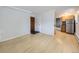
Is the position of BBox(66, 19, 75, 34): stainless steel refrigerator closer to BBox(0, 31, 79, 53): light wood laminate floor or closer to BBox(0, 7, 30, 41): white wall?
BBox(0, 31, 79, 53): light wood laminate floor

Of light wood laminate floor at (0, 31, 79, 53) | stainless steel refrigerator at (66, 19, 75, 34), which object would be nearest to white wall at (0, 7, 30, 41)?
light wood laminate floor at (0, 31, 79, 53)

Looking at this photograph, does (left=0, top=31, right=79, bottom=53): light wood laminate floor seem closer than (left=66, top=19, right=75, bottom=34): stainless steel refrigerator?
Yes

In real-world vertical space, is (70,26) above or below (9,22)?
below

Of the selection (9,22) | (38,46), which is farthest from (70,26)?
(9,22)

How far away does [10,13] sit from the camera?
5570 millimetres

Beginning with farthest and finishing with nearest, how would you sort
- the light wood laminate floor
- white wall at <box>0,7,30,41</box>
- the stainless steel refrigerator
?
the stainless steel refrigerator < white wall at <box>0,7,30,41</box> < the light wood laminate floor

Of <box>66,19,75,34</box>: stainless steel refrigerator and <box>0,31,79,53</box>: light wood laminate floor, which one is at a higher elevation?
<box>66,19,75,34</box>: stainless steel refrigerator

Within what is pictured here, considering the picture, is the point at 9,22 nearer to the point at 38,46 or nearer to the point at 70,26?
the point at 38,46

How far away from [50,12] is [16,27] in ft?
11.3

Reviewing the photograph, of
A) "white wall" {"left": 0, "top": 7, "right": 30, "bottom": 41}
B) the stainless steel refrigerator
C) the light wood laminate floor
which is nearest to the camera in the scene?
the light wood laminate floor

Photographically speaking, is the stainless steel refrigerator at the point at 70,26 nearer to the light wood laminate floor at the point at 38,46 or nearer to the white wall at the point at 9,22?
the light wood laminate floor at the point at 38,46

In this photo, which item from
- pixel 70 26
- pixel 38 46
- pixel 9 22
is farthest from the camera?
pixel 70 26
